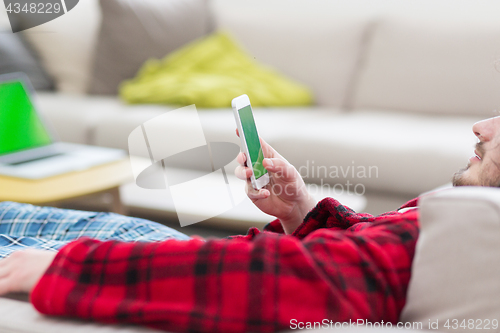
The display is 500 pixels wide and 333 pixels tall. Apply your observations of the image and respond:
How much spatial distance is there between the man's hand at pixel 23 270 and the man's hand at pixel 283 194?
410 mm

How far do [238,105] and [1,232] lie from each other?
51 centimetres

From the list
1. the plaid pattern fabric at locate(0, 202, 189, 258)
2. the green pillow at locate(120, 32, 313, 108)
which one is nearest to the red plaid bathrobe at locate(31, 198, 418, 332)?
the plaid pattern fabric at locate(0, 202, 189, 258)

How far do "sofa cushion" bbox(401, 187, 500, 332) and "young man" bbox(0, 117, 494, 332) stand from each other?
0.04 meters

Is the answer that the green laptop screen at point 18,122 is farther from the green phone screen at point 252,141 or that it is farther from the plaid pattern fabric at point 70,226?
the green phone screen at point 252,141

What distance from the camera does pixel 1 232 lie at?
1.03 m

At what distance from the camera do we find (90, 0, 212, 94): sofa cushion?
271 cm

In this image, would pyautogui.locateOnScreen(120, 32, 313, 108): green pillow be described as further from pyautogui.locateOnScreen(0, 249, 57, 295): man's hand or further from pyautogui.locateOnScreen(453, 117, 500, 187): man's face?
pyautogui.locateOnScreen(0, 249, 57, 295): man's hand

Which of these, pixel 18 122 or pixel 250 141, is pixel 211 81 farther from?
pixel 250 141

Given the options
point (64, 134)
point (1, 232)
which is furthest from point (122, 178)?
point (64, 134)

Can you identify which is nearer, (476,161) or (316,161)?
(476,161)

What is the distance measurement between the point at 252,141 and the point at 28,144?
1.11m

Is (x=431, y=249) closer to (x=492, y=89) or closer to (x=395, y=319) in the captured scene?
(x=395, y=319)

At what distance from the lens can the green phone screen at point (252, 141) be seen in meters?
0.94

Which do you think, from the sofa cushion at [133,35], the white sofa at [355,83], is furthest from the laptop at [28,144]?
the sofa cushion at [133,35]
